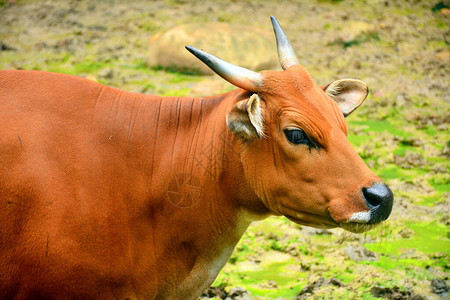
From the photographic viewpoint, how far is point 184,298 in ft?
11.8

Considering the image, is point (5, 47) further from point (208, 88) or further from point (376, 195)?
point (376, 195)

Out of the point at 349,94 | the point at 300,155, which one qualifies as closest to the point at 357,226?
the point at 300,155

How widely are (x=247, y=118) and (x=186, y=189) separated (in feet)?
2.09

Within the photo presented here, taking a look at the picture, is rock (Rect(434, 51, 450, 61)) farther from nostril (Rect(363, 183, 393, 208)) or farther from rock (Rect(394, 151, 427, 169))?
nostril (Rect(363, 183, 393, 208))

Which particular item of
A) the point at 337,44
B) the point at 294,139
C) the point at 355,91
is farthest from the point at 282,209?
the point at 337,44

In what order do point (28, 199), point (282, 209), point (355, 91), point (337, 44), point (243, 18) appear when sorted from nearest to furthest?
point (28, 199) < point (282, 209) < point (355, 91) < point (337, 44) < point (243, 18)

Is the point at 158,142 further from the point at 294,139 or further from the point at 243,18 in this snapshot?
the point at 243,18

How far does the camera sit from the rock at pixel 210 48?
10.2 metres

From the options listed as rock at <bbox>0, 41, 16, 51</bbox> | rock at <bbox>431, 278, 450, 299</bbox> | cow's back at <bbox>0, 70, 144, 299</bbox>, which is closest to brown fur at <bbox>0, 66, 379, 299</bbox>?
cow's back at <bbox>0, 70, 144, 299</bbox>

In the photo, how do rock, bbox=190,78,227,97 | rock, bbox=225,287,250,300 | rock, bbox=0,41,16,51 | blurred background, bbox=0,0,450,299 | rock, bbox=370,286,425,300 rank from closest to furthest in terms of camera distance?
rock, bbox=370,286,425,300
rock, bbox=225,287,250,300
blurred background, bbox=0,0,450,299
rock, bbox=190,78,227,97
rock, bbox=0,41,16,51

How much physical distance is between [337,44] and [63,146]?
9497 mm

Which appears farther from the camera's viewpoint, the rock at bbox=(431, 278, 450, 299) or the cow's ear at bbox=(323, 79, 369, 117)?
the rock at bbox=(431, 278, 450, 299)

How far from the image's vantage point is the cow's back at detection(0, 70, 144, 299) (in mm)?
3141

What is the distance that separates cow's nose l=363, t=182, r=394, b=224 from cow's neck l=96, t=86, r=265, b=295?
72cm
